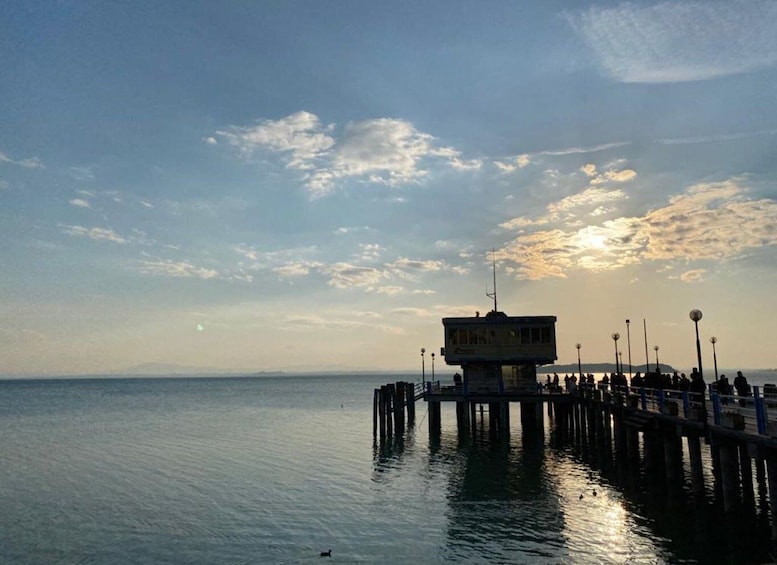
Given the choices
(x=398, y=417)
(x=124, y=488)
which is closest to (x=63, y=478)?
(x=124, y=488)

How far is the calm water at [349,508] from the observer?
66.1 feet

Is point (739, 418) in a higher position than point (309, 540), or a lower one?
higher

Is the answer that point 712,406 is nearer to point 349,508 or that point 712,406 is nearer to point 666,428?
point 666,428

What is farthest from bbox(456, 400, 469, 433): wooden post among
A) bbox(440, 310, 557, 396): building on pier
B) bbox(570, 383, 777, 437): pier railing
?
bbox(570, 383, 777, 437): pier railing

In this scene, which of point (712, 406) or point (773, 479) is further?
point (712, 406)

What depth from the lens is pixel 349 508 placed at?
2598 cm

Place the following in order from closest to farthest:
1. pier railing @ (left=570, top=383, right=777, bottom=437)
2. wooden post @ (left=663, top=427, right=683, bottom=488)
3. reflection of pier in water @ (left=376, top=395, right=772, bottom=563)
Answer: pier railing @ (left=570, top=383, right=777, bottom=437) → reflection of pier in water @ (left=376, top=395, right=772, bottom=563) → wooden post @ (left=663, top=427, right=683, bottom=488)

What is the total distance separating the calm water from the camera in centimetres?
2014

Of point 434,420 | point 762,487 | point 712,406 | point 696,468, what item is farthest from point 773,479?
point 434,420

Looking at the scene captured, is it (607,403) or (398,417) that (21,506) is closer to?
(398,417)

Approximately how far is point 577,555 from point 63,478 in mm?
29929

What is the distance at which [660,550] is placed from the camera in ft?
63.8

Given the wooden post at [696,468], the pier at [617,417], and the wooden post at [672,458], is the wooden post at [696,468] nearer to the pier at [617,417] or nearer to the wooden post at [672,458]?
the pier at [617,417]

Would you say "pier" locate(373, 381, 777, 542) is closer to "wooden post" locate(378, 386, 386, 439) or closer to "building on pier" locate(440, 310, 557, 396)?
"wooden post" locate(378, 386, 386, 439)
